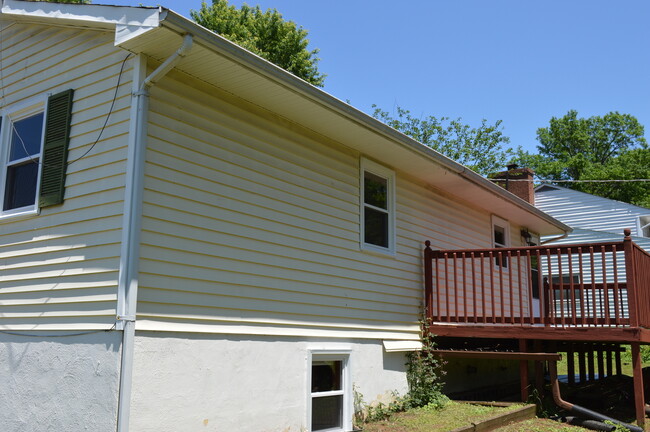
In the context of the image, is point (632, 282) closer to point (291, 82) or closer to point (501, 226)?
point (291, 82)

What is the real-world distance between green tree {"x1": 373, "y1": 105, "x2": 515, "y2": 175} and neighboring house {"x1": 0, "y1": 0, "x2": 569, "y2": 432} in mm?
30879

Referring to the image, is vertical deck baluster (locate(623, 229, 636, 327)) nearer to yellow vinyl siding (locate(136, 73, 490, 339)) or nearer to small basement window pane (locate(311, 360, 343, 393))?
yellow vinyl siding (locate(136, 73, 490, 339))

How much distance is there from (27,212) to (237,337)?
2731mm

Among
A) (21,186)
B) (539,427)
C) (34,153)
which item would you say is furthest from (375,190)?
(21,186)

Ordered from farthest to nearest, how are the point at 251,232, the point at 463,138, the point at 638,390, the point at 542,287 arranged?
the point at 463,138, the point at 542,287, the point at 638,390, the point at 251,232

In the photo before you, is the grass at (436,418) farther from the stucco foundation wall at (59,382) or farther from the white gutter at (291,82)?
the white gutter at (291,82)

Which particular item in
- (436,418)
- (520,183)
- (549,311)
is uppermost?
(520,183)

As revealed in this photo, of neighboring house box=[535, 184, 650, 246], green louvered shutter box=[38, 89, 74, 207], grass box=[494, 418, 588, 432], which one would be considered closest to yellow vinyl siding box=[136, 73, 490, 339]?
green louvered shutter box=[38, 89, 74, 207]

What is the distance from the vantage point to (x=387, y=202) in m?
9.88

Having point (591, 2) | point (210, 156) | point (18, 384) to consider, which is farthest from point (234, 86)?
point (591, 2)

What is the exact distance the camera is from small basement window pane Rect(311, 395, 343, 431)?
7.78 meters

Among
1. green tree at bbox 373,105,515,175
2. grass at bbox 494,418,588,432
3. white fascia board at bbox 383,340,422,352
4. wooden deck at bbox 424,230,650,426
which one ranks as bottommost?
grass at bbox 494,418,588,432

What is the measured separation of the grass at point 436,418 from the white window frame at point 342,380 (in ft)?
0.92

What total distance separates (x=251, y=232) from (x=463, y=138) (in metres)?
33.7
